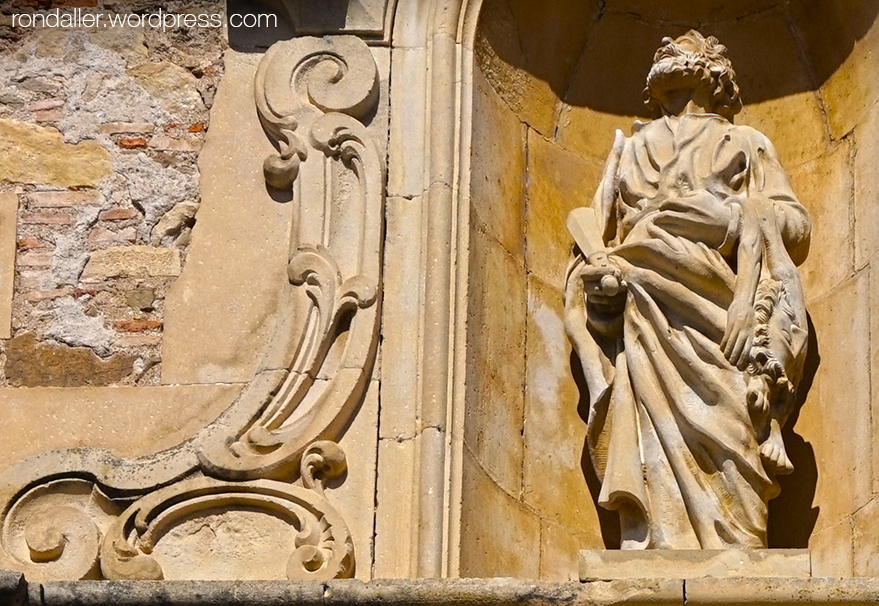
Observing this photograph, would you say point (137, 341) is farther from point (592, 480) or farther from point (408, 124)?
point (592, 480)

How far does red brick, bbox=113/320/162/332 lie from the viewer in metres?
6.95

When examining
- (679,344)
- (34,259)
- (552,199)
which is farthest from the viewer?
(552,199)

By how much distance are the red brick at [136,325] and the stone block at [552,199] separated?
1.10m

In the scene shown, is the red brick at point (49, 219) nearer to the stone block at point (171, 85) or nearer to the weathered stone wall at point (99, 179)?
the weathered stone wall at point (99, 179)

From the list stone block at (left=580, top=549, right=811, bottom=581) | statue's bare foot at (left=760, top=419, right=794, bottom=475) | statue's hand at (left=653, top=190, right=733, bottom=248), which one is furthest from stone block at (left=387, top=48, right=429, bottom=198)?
stone block at (left=580, top=549, right=811, bottom=581)

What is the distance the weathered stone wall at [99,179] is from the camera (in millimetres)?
6934

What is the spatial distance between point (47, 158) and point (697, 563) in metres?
2.22

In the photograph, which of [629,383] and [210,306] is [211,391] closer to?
[210,306]

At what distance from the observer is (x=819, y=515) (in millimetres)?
6961

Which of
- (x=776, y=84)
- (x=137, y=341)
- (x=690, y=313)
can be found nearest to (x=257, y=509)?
(x=137, y=341)

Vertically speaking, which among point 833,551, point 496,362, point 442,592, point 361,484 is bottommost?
point 442,592

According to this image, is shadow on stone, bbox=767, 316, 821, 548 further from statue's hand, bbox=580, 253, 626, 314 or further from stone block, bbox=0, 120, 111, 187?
stone block, bbox=0, 120, 111, 187

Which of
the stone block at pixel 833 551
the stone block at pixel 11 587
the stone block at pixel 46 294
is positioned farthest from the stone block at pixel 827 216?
the stone block at pixel 11 587

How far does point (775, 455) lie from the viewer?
6.61 m
